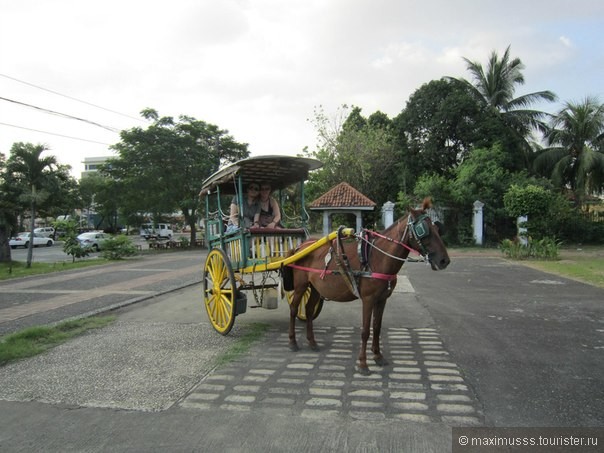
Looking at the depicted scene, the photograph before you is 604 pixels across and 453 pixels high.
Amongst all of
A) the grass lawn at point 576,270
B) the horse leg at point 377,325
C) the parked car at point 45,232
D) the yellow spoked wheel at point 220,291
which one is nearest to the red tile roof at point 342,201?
the grass lawn at point 576,270

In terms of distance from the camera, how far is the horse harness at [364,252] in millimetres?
4176

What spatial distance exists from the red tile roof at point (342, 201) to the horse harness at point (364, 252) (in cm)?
1633

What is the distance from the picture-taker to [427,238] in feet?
13.6

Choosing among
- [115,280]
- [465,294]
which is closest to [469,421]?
[465,294]

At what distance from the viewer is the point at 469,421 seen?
325 cm

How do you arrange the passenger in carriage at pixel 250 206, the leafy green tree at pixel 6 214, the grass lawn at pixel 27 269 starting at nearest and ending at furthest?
the passenger in carriage at pixel 250 206 < the grass lawn at pixel 27 269 < the leafy green tree at pixel 6 214

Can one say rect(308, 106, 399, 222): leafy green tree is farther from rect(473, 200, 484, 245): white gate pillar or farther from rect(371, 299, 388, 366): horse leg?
rect(371, 299, 388, 366): horse leg

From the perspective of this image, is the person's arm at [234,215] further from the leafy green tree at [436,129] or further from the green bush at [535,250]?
the leafy green tree at [436,129]

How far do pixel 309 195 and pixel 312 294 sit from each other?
24371mm

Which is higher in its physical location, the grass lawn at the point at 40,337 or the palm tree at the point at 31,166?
the palm tree at the point at 31,166

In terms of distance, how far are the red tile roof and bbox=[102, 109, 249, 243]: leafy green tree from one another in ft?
27.5

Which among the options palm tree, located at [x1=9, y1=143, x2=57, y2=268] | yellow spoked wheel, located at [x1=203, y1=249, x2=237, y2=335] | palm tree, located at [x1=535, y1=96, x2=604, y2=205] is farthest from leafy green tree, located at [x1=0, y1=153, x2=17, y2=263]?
palm tree, located at [x1=535, y1=96, x2=604, y2=205]

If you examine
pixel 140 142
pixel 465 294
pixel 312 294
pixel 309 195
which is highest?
pixel 140 142

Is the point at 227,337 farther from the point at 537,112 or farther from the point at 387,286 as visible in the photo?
the point at 537,112
